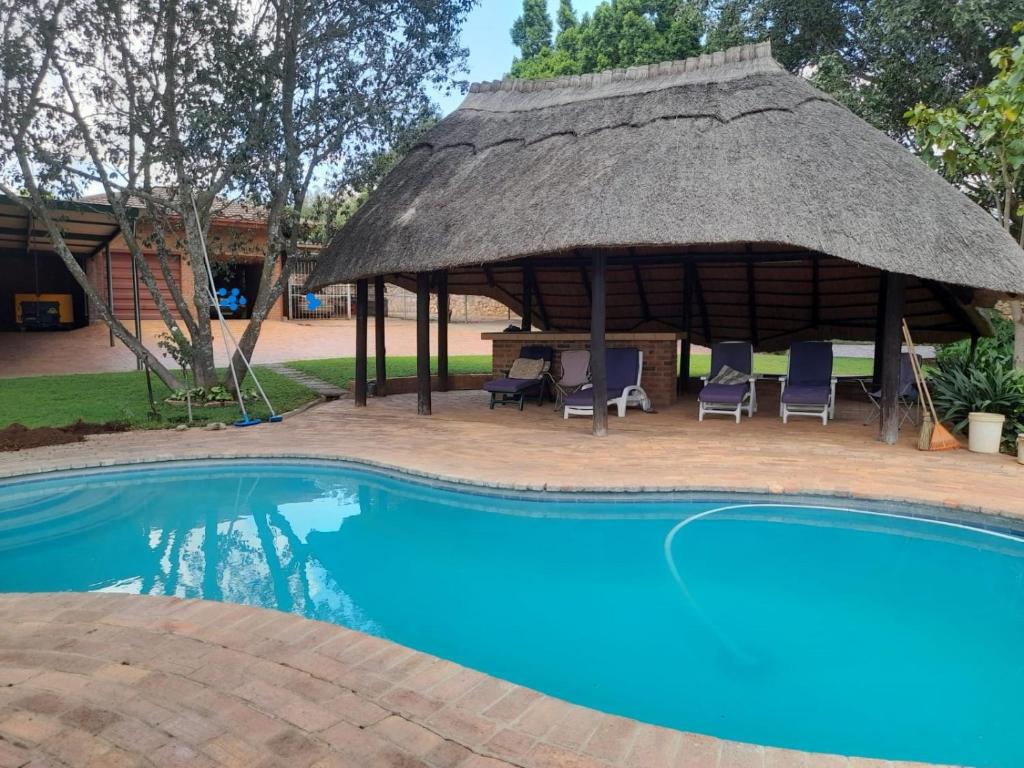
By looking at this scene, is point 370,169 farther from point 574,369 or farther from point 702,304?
point 702,304

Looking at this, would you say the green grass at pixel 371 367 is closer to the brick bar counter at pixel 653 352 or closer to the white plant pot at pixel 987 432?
the brick bar counter at pixel 653 352

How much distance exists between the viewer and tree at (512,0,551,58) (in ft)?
104

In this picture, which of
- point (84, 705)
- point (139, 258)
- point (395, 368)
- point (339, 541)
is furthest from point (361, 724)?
point (395, 368)

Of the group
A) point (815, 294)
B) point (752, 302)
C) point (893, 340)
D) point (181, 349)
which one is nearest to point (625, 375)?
point (893, 340)

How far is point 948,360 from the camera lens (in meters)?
8.67

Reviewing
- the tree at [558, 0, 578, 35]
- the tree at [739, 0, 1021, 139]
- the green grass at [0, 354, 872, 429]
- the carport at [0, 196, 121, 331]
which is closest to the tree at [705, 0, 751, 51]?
the tree at [739, 0, 1021, 139]

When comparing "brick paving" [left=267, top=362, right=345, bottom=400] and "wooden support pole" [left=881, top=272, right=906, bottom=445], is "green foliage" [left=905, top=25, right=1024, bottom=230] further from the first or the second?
"brick paving" [left=267, top=362, right=345, bottom=400]

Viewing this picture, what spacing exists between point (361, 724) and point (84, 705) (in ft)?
3.27

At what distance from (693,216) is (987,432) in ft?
12.1

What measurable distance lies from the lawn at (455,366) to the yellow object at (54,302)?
31.7 feet

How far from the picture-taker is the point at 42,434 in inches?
306

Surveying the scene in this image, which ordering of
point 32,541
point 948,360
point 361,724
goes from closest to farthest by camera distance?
1. point 361,724
2. point 32,541
3. point 948,360

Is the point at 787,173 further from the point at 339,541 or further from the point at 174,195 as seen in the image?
the point at 174,195

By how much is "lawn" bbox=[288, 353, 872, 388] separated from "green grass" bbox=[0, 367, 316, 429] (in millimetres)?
1104
